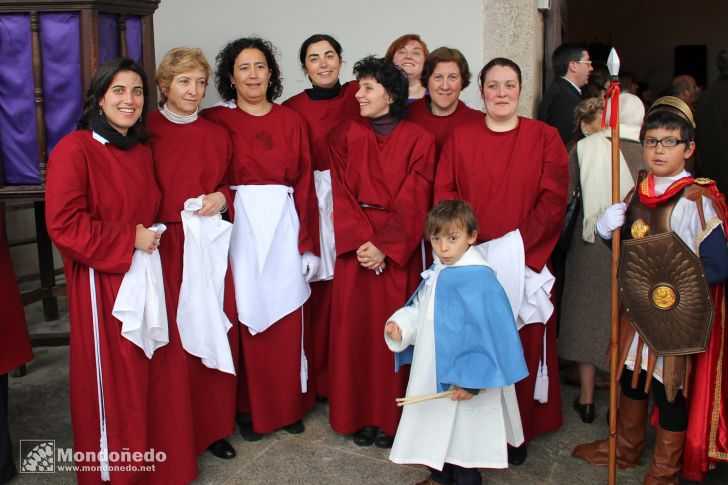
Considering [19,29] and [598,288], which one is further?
[598,288]

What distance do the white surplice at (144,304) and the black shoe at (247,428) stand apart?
875 mm

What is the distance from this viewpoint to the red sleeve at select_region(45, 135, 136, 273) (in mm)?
3133

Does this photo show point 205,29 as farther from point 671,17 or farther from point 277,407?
point 671,17

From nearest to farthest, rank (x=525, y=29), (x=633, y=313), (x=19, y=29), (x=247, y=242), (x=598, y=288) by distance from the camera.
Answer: (x=633, y=313)
(x=19, y=29)
(x=247, y=242)
(x=598, y=288)
(x=525, y=29)

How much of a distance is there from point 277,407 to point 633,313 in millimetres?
1910

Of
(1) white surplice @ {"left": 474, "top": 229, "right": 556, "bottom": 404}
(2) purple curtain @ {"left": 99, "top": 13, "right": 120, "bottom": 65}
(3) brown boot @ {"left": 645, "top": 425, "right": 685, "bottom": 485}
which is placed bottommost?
(3) brown boot @ {"left": 645, "top": 425, "right": 685, "bottom": 485}

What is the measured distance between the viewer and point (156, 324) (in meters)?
3.37

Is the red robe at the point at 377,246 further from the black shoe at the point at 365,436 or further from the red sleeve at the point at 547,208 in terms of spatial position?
the red sleeve at the point at 547,208

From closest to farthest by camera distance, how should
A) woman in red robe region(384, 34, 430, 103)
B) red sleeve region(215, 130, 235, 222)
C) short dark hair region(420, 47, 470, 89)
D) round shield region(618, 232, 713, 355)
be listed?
round shield region(618, 232, 713, 355), red sleeve region(215, 130, 235, 222), short dark hair region(420, 47, 470, 89), woman in red robe region(384, 34, 430, 103)

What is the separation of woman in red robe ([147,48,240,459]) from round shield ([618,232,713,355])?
6.12 feet

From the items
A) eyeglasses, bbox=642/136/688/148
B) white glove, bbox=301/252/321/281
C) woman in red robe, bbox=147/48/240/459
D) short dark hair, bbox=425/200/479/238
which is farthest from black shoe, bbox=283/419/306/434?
eyeglasses, bbox=642/136/688/148

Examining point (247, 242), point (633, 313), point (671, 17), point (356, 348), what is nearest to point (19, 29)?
point (247, 242)

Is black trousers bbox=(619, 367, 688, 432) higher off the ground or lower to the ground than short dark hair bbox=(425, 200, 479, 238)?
lower

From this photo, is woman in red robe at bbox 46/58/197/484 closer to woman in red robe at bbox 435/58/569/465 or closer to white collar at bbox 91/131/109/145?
white collar at bbox 91/131/109/145
